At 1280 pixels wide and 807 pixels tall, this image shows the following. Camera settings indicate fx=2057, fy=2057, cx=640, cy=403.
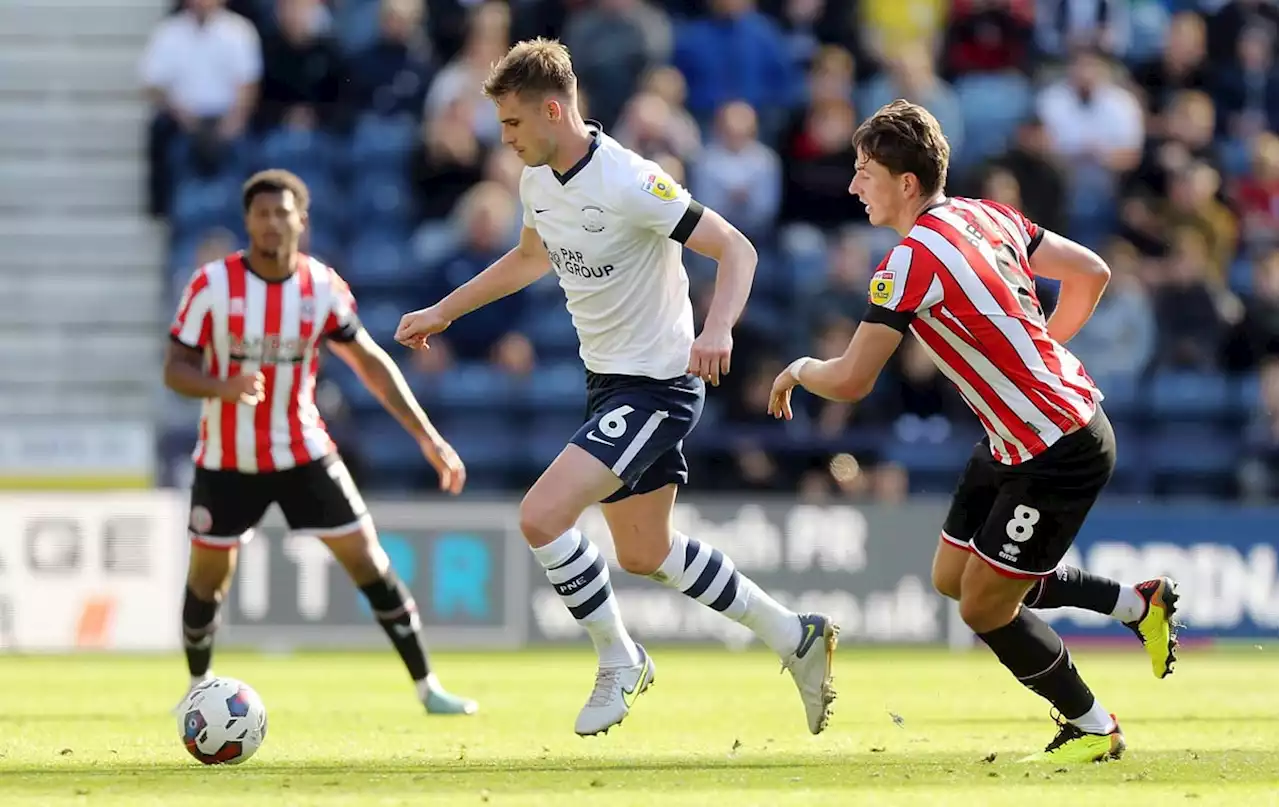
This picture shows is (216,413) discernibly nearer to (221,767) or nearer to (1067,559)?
(221,767)

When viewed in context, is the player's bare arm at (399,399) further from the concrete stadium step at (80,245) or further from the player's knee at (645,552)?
the concrete stadium step at (80,245)

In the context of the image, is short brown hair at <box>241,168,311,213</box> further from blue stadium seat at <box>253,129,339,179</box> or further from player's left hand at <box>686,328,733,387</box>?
blue stadium seat at <box>253,129,339,179</box>

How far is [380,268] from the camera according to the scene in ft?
50.3

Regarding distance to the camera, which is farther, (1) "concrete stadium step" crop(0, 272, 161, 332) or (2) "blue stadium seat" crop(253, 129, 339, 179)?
(1) "concrete stadium step" crop(0, 272, 161, 332)

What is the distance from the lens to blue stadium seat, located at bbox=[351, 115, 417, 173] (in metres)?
16.2

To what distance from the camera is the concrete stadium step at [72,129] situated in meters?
17.8

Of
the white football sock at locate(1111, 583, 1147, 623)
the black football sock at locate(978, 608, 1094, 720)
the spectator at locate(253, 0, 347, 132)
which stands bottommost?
the black football sock at locate(978, 608, 1094, 720)

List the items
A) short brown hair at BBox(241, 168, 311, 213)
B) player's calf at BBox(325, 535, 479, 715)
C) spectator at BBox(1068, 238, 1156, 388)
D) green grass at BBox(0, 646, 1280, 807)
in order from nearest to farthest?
green grass at BBox(0, 646, 1280, 807), short brown hair at BBox(241, 168, 311, 213), player's calf at BBox(325, 535, 479, 715), spectator at BBox(1068, 238, 1156, 388)

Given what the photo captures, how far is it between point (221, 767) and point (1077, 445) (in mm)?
2902

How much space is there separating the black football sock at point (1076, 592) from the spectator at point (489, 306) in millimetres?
7865

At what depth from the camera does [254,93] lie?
16.3 m

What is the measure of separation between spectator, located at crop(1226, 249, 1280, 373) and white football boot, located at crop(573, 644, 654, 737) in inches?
357

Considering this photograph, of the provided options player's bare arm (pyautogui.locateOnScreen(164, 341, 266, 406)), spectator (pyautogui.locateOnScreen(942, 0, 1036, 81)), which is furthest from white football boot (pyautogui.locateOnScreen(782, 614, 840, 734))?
spectator (pyautogui.locateOnScreen(942, 0, 1036, 81))

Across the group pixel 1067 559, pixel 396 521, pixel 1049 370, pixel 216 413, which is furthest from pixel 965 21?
pixel 1049 370
